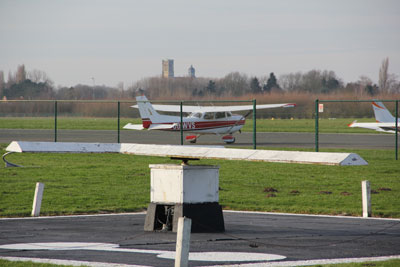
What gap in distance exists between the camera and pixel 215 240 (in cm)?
1034

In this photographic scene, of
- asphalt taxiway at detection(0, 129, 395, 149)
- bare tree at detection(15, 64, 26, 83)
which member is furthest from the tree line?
asphalt taxiway at detection(0, 129, 395, 149)

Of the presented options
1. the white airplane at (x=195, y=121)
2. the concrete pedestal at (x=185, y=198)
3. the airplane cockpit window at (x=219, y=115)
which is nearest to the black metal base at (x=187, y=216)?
the concrete pedestal at (x=185, y=198)

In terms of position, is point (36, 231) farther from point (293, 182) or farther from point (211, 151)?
point (293, 182)

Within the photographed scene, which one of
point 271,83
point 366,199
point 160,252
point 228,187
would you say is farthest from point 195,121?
point 271,83

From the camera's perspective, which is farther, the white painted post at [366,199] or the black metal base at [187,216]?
the white painted post at [366,199]

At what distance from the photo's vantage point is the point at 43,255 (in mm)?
9031

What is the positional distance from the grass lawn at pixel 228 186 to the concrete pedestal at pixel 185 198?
334 cm

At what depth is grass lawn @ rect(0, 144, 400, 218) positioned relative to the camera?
577 inches

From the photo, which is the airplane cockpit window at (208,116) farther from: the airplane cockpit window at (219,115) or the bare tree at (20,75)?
the bare tree at (20,75)

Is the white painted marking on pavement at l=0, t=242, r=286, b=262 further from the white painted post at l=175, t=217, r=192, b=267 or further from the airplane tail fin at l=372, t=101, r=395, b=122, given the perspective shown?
the airplane tail fin at l=372, t=101, r=395, b=122

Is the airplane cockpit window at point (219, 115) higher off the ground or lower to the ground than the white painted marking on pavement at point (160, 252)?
higher

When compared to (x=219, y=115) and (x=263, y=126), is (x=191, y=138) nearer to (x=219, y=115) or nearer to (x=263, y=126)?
(x=219, y=115)

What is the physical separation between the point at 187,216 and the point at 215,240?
68 cm

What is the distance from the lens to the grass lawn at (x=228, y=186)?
14.7 m
